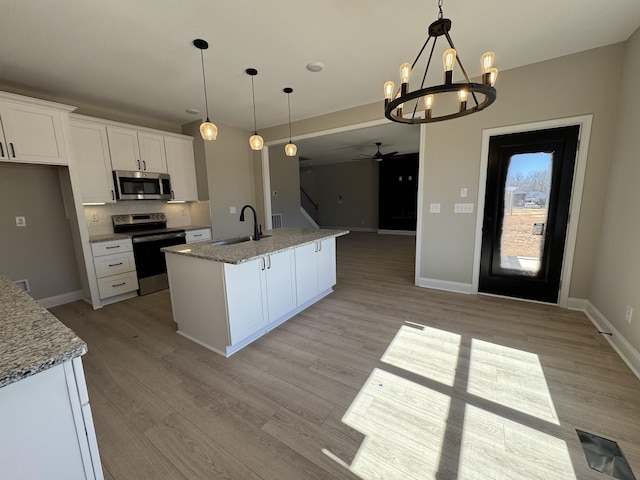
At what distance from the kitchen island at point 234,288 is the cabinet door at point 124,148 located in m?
2.25

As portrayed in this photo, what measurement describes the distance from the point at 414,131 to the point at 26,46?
18.9ft

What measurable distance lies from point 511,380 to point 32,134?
5.23 meters

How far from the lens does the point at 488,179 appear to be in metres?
3.35

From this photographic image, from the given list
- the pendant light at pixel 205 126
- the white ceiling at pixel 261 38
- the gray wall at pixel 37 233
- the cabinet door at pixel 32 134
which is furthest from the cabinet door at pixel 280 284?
the gray wall at pixel 37 233

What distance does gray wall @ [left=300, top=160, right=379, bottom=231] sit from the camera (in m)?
9.75

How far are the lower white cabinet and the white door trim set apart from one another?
3.95m

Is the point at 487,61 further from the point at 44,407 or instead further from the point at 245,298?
the point at 44,407

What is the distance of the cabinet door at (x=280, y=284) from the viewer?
2631mm

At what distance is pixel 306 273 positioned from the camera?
3.15m

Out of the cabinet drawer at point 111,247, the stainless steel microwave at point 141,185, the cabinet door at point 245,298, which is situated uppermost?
the stainless steel microwave at point 141,185

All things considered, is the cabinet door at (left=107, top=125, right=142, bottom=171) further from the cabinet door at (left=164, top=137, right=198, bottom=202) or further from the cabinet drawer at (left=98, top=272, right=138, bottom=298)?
the cabinet drawer at (left=98, top=272, right=138, bottom=298)

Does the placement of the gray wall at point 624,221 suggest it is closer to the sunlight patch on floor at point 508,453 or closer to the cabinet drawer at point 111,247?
the sunlight patch on floor at point 508,453

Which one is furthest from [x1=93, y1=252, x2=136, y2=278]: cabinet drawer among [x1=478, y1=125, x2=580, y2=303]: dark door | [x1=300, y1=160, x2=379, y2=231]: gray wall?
[x1=300, y1=160, x2=379, y2=231]: gray wall

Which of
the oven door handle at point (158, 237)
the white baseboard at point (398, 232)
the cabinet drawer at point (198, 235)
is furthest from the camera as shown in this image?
the white baseboard at point (398, 232)
